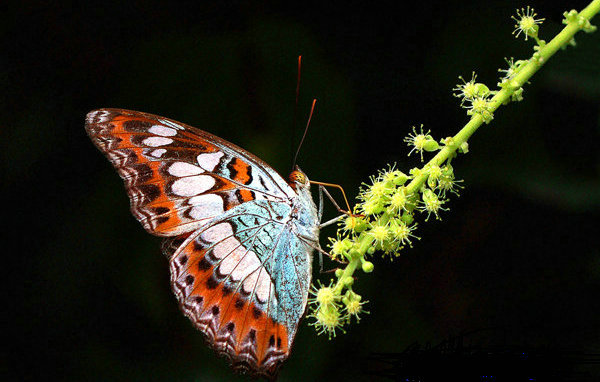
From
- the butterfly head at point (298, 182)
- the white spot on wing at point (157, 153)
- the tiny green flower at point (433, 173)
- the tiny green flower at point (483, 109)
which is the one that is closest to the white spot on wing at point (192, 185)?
the white spot on wing at point (157, 153)

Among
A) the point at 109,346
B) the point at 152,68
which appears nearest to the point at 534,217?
the point at 152,68

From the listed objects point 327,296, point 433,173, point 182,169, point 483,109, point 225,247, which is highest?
point 483,109

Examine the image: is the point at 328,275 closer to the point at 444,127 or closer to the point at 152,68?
the point at 444,127

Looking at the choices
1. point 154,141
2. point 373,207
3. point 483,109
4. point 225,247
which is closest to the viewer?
point 483,109

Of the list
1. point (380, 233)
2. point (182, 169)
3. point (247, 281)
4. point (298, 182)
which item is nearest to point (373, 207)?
point (380, 233)

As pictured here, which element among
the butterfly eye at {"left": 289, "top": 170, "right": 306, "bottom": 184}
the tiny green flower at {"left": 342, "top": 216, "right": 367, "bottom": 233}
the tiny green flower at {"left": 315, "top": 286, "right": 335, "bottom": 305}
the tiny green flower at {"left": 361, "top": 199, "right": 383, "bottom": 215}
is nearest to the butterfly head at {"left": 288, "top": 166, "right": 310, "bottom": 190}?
the butterfly eye at {"left": 289, "top": 170, "right": 306, "bottom": 184}

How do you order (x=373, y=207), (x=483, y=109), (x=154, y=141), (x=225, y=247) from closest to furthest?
(x=483, y=109) < (x=373, y=207) < (x=154, y=141) < (x=225, y=247)

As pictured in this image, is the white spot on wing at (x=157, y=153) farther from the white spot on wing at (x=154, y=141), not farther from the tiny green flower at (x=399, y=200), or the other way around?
the tiny green flower at (x=399, y=200)

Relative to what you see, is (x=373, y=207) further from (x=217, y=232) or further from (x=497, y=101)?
(x=217, y=232)
